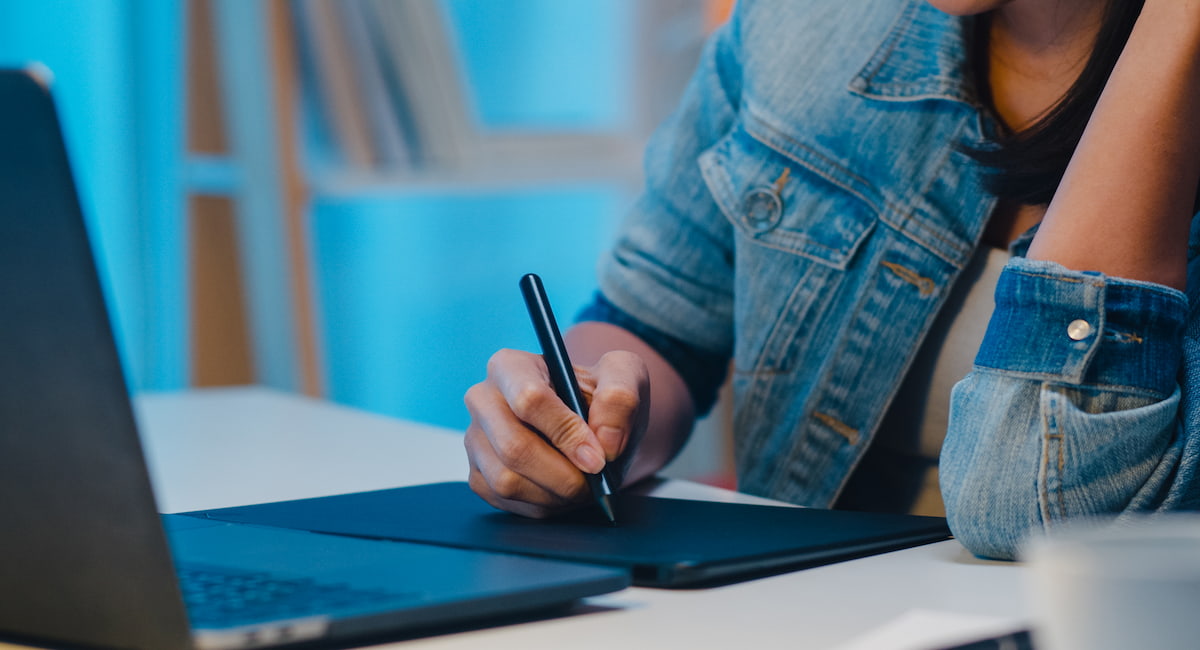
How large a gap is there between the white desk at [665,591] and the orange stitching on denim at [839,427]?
179mm

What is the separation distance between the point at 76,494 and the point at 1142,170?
60 centimetres

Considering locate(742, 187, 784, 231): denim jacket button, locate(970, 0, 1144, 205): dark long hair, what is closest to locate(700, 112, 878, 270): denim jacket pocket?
locate(742, 187, 784, 231): denim jacket button

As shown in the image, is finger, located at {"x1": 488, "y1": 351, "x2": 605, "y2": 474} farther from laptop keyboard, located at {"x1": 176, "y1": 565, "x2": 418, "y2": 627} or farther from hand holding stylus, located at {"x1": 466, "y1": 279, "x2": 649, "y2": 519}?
laptop keyboard, located at {"x1": 176, "y1": 565, "x2": 418, "y2": 627}

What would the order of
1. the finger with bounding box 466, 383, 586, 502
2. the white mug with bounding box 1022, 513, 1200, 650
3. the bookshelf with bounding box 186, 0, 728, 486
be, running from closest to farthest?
the white mug with bounding box 1022, 513, 1200, 650, the finger with bounding box 466, 383, 586, 502, the bookshelf with bounding box 186, 0, 728, 486

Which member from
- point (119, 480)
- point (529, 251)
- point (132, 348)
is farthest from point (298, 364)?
point (119, 480)

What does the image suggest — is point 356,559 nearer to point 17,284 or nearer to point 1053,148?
point 17,284

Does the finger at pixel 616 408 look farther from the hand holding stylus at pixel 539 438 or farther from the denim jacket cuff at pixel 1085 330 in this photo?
the denim jacket cuff at pixel 1085 330

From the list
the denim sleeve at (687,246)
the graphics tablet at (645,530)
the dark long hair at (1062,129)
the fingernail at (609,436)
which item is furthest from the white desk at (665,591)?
the dark long hair at (1062,129)

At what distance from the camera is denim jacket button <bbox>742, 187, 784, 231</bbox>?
0.94 meters

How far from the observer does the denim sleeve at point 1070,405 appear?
2.09 ft

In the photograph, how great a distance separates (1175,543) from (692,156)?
0.78 meters

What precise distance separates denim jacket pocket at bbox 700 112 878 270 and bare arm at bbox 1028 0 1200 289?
23 cm

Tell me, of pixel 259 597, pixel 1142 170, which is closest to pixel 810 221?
pixel 1142 170

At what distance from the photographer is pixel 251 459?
3.06 feet
